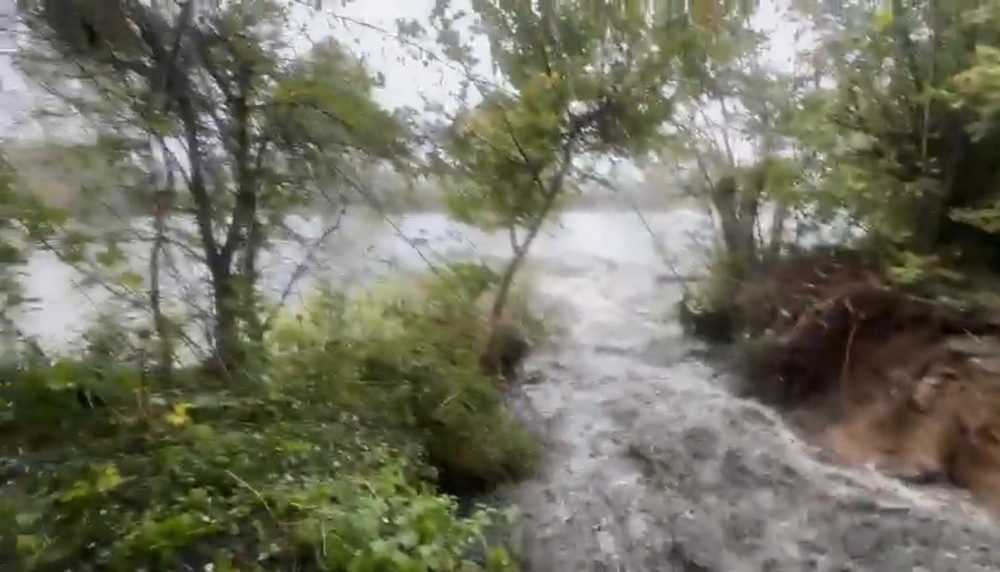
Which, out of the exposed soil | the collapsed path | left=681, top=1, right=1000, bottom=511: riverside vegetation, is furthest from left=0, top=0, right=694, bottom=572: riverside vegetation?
the exposed soil

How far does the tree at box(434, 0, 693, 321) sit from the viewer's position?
132 inches

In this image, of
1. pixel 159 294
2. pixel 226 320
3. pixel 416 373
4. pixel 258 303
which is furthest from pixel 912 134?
pixel 159 294

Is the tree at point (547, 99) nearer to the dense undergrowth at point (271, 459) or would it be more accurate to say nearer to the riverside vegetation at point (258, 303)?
the riverside vegetation at point (258, 303)

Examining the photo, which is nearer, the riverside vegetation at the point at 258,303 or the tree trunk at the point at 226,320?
the riverside vegetation at the point at 258,303

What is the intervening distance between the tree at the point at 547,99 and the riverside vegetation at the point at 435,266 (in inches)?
0.5

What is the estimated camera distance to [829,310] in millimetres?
3916

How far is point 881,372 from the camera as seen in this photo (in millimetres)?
3734

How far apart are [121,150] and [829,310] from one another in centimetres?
298

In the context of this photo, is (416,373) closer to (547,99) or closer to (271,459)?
(271,459)

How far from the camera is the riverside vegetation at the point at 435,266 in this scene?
2029 mm

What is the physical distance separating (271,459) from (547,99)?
1.90m

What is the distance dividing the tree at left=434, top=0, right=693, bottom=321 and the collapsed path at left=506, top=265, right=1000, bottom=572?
0.46 m

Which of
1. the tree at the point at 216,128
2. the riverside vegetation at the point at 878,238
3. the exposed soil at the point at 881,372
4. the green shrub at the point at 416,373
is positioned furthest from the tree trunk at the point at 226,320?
the exposed soil at the point at 881,372

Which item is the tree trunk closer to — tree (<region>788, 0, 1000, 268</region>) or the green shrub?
the green shrub
